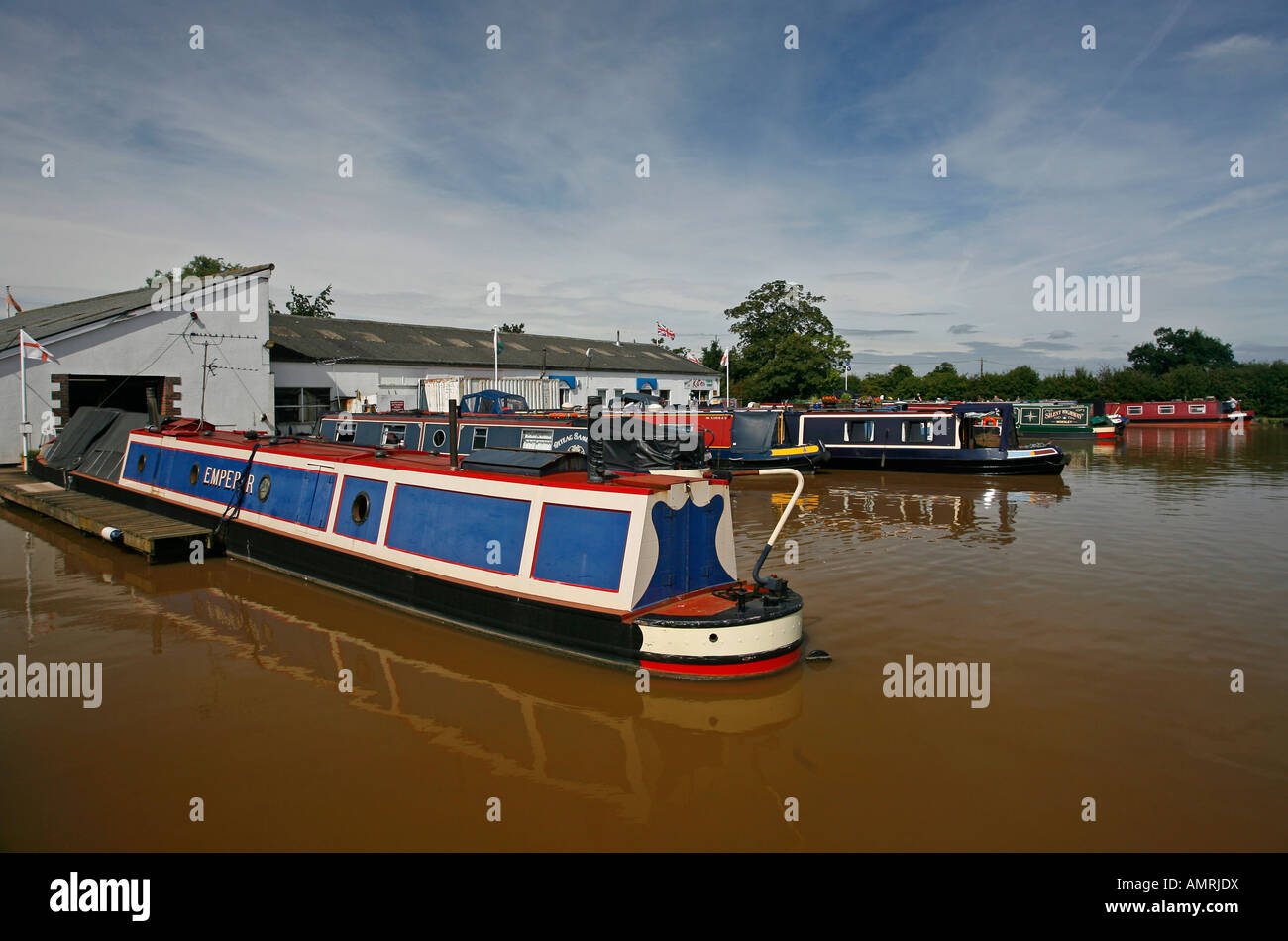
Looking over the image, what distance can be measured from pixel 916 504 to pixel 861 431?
319 inches

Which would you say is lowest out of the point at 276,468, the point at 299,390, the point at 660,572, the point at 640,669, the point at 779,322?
the point at 640,669

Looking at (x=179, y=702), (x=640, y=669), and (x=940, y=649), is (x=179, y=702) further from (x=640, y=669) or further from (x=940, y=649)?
(x=940, y=649)

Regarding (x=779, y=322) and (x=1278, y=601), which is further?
(x=779, y=322)

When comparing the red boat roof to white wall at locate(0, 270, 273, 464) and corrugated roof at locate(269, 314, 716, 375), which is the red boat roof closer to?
white wall at locate(0, 270, 273, 464)

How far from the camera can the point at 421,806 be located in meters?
4.98

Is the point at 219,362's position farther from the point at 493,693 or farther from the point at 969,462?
the point at 969,462

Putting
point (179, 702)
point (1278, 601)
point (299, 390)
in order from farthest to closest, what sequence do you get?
point (299, 390) → point (1278, 601) → point (179, 702)

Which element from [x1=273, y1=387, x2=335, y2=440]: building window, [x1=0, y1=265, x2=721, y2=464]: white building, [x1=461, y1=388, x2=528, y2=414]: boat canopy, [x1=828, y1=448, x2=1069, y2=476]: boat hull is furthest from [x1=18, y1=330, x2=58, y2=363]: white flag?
[x1=828, y1=448, x2=1069, y2=476]: boat hull

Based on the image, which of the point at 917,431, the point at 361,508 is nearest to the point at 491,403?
the point at 361,508

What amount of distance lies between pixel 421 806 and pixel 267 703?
241 centimetres

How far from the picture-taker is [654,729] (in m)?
6.11

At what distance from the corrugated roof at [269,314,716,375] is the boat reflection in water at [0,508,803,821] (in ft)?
63.3

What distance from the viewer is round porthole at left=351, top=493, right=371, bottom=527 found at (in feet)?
30.6
